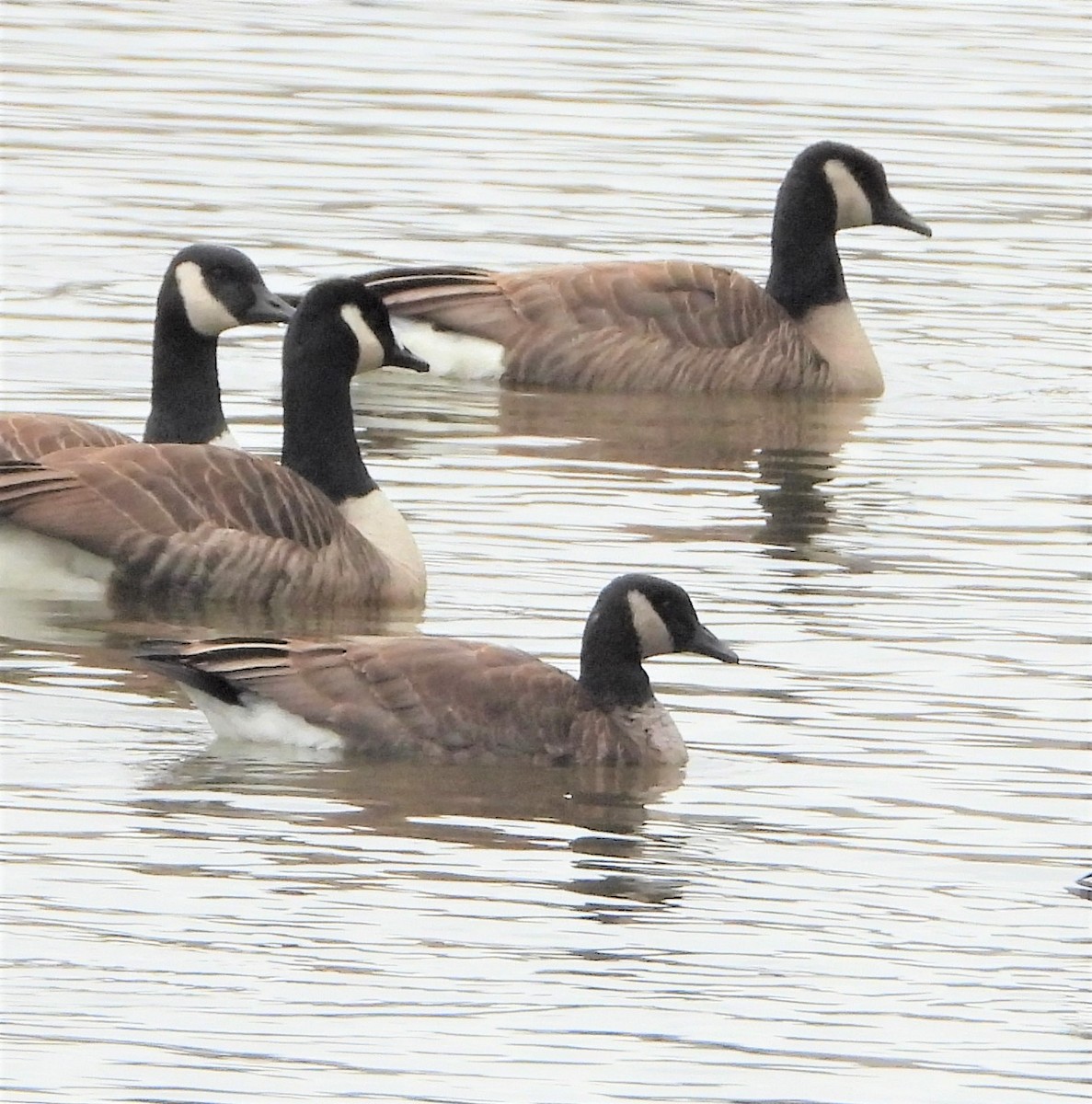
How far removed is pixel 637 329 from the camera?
17156mm

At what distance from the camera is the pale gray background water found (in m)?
7.57

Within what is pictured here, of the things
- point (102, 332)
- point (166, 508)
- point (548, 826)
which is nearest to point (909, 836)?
point (548, 826)

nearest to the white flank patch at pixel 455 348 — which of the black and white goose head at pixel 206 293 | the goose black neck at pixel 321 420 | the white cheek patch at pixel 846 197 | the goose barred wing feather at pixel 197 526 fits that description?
the white cheek patch at pixel 846 197

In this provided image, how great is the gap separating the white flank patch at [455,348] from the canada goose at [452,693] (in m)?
6.98

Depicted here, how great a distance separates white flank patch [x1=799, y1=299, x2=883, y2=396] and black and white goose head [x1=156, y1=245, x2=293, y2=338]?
4.80m

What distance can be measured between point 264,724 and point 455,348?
7433 millimetres

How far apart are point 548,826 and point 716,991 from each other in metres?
1.57

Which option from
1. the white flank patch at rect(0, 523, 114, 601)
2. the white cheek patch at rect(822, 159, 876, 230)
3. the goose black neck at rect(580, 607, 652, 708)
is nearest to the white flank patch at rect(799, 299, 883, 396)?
the white cheek patch at rect(822, 159, 876, 230)

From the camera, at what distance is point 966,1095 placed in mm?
7285

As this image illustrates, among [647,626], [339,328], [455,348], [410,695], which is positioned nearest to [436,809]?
[410,695]

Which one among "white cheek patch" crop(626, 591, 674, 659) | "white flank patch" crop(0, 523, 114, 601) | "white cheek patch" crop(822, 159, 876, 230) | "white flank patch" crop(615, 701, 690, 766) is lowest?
"white flank patch" crop(615, 701, 690, 766)

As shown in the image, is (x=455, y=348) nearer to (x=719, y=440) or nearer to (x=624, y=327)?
(x=624, y=327)

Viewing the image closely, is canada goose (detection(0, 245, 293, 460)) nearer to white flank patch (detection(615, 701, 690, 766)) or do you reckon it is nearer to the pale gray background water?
the pale gray background water

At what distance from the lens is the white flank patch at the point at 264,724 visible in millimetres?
→ 9812
